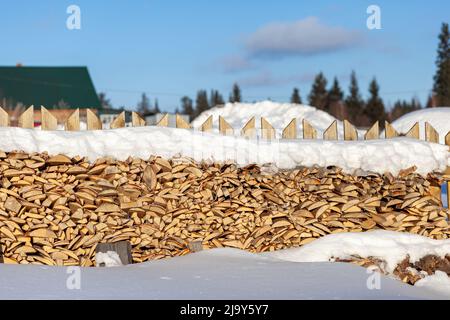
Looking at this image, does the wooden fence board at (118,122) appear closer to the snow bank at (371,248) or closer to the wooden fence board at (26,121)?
Answer: the wooden fence board at (26,121)

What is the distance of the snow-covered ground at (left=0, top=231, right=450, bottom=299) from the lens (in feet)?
18.9

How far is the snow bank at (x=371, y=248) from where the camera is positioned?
7.80 m

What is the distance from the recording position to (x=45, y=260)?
7621 millimetres

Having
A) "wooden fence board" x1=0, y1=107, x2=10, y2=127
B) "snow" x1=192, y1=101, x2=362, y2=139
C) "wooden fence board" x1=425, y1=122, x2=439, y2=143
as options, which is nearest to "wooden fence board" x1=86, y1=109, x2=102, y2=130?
"wooden fence board" x1=0, y1=107, x2=10, y2=127

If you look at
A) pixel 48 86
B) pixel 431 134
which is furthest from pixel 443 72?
pixel 431 134

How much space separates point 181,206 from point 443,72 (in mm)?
53169

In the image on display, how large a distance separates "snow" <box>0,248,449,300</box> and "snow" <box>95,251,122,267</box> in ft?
1.26

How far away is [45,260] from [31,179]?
0.94m

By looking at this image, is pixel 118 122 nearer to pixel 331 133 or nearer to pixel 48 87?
pixel 331 133

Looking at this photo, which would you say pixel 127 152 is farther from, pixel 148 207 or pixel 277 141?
A: pixel 277 141

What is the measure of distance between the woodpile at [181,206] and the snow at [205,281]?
847mm

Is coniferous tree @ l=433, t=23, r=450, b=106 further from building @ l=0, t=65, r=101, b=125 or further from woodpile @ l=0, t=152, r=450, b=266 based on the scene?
woodpile @ l=0, t=152, r=450, b=266

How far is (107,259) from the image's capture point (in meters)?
7.47
